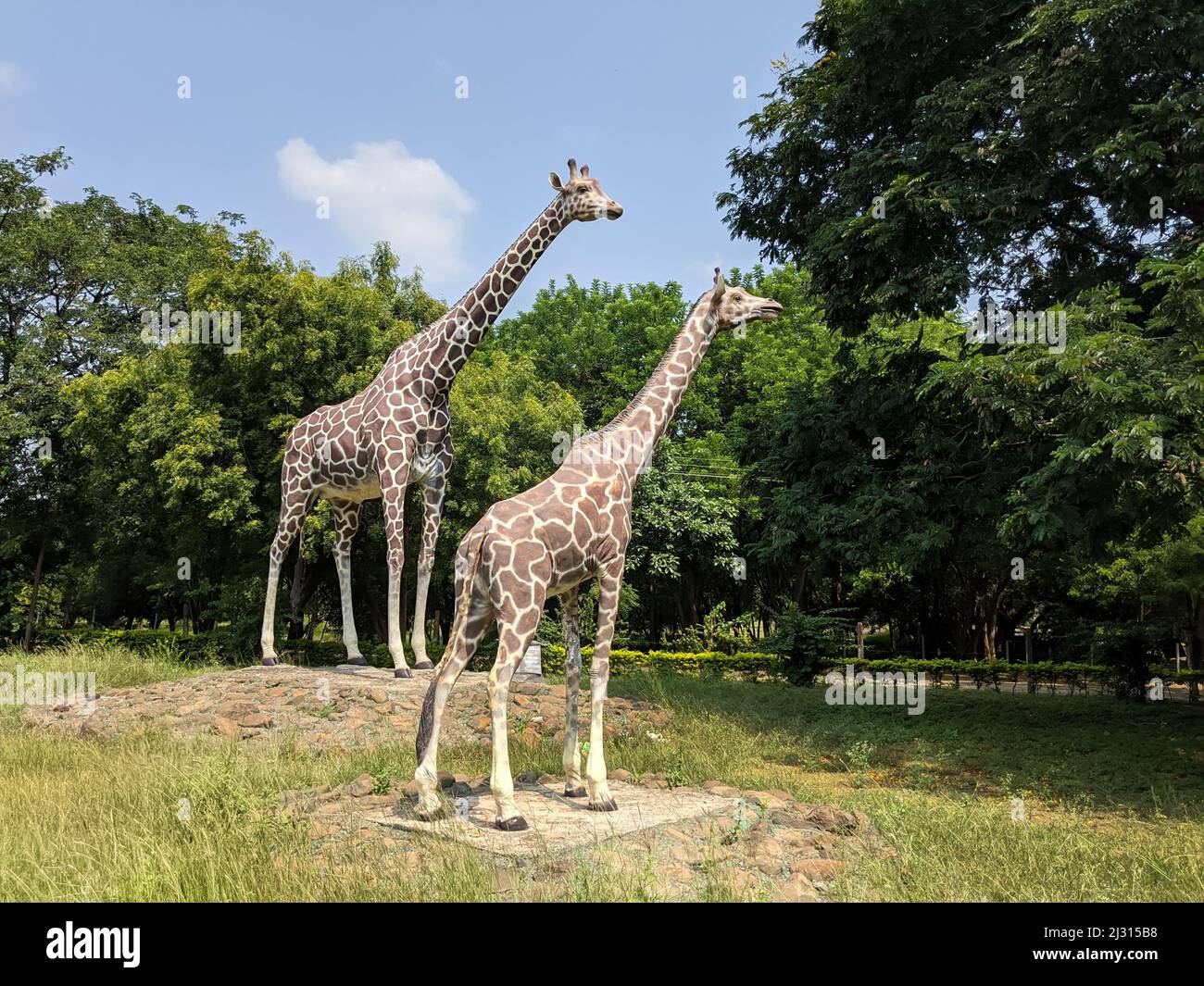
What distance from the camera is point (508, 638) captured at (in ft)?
24.3

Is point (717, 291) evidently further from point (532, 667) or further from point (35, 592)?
point (35, 592)

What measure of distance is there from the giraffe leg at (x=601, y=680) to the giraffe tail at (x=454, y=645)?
107cm

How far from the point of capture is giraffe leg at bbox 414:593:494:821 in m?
7.38

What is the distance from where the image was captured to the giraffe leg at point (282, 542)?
1457 cm

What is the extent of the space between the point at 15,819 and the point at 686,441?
964 inches

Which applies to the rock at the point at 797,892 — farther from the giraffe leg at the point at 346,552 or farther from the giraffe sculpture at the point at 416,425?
the giraffe leg at the point at 346,552

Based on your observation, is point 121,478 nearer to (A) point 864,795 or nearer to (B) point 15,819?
(B) point 15,819

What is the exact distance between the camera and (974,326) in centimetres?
1512

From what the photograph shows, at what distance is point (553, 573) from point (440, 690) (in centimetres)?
127

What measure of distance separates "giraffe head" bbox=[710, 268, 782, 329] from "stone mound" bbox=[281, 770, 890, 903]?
4405mm

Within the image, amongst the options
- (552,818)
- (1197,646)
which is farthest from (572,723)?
(1197,646)

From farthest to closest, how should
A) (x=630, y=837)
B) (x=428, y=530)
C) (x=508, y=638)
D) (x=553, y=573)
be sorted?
1. (x=428, y=530)
2. (x=553, y=573)
3. (x=508, y=638)
4. (x=630, y=837)

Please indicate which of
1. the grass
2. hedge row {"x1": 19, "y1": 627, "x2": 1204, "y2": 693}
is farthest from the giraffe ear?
hedge row {"x1": 19, "y1": 627, "x2": 1204, "y2": 693}

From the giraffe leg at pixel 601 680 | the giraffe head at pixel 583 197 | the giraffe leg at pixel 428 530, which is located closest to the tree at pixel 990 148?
the giraffe head at pixel 583 197
